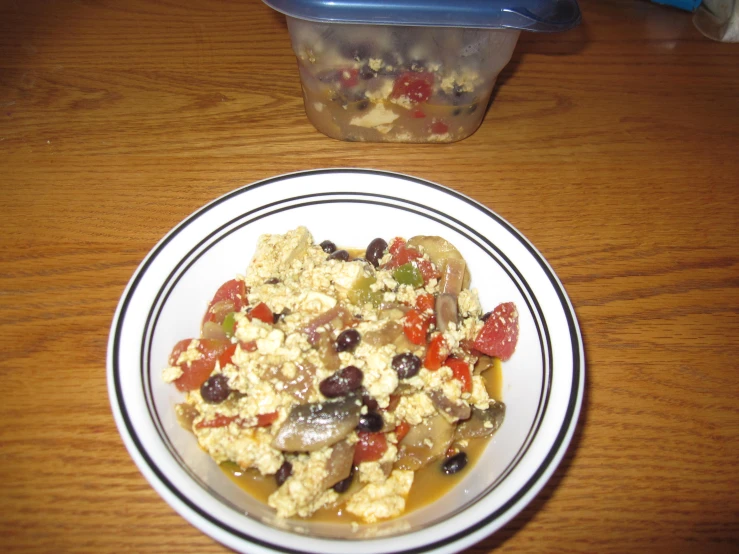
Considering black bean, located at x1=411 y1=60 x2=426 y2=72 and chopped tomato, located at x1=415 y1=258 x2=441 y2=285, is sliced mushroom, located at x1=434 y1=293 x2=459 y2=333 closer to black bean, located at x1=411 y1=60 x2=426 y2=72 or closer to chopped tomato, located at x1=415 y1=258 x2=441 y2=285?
chopped tomato, located at x1=415 y1=258 x2=441 y2=285

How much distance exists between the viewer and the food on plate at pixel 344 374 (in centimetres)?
176

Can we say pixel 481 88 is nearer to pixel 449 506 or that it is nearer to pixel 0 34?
pixel 449 506

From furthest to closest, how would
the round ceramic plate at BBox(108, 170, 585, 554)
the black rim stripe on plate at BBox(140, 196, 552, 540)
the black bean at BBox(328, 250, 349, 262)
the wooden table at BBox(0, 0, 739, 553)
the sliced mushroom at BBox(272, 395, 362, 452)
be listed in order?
the black bean at BBox(328, 250, 349, 262)
the wooden table at BBox(0, 0, 739, 553)
the sliced mushroom at BBox(272, 395, 362, 452)
the black rim stripe on plate at BBox(140, 196, 552, 540)
the round ceramic plate at BBox(108, 170, 585, 554)

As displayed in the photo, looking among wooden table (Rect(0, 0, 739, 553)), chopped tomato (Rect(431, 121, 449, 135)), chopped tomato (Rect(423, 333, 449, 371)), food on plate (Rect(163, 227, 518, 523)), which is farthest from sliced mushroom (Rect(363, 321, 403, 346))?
chopped tomato (Rect(431, 121, 449, 135))

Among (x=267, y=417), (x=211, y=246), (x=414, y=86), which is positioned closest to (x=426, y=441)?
(x=267, y=417)

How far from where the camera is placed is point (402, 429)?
6.26 feet

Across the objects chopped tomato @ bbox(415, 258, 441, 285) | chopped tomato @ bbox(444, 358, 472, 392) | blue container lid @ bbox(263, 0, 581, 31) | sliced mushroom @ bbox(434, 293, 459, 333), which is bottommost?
chopped tomato @ bbox(444, 358, 472, 392)

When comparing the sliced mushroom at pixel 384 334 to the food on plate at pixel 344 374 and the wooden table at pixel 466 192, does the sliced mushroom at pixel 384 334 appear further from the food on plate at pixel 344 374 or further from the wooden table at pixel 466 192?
the wooden table at pixel 466 192

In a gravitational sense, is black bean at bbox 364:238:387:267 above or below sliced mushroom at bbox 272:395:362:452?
above

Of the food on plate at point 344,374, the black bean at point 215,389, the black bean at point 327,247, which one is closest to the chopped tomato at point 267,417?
the food on plate at point 344,374

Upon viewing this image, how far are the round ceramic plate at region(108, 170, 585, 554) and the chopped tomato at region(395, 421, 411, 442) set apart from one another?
0.25m

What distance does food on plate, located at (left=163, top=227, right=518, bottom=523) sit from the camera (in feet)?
5.79

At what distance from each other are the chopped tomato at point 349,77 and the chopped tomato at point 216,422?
174 centimetres

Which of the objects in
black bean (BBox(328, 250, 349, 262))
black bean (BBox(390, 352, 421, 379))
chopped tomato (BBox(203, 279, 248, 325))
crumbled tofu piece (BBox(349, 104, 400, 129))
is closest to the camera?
black bean (BBox(390, 352, 421, 379))
